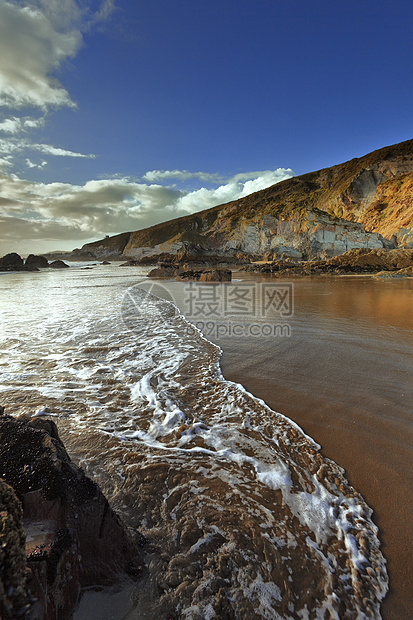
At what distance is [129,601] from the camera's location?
1.14 m

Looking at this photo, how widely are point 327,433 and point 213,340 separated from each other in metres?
2.90

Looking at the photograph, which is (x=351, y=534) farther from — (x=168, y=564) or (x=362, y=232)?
(x=362, y=232)

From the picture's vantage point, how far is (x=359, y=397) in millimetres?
2842

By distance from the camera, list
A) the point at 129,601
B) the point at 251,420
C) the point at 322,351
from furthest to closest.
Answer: the point at 322,351
the point at 251,420
the point at 129,601

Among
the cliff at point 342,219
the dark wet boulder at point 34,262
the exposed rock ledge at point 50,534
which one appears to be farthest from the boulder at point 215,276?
the dark wet boulder at point 34,262

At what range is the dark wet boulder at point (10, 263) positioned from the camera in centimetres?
4425

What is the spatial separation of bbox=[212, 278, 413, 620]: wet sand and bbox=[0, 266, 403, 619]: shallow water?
78 millimetres

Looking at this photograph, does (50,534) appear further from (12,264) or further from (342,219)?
(12,264)

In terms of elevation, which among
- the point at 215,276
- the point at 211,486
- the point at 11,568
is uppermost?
the point at 215,276

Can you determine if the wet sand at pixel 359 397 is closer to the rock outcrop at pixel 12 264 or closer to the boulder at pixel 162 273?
the boulder at pixel 162 273

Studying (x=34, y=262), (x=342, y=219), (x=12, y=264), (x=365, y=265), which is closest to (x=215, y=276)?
(x=365, y=265)

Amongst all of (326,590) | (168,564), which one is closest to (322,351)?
(326,590)

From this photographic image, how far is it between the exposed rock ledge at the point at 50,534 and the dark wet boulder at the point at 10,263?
174 ft

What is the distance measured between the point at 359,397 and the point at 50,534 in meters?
2.88
